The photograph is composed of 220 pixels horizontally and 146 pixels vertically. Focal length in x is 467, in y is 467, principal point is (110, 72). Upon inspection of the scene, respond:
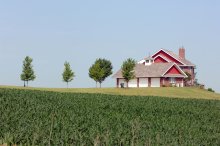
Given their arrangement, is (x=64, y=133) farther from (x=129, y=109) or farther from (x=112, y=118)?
(x=129, y=109)

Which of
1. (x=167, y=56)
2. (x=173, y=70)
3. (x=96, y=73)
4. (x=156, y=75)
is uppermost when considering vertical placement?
(x=167, y=56)

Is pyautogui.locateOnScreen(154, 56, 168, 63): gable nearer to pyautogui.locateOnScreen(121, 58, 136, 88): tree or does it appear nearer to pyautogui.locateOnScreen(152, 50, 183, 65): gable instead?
pyautogui.locateOnScreen(152, 50, 183, 65): gable

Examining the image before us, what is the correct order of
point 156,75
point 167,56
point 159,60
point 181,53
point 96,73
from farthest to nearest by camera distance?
point 181,53
point 167,56
point 159,60
point 96,73
point 156,75

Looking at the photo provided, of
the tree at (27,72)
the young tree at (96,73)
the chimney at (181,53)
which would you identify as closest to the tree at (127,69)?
the young tree at (96,73)

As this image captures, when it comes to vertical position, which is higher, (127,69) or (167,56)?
(167,56)

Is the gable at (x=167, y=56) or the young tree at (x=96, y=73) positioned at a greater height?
the gable at (x=167, y=56)

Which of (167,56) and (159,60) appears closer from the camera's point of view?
(159,60)

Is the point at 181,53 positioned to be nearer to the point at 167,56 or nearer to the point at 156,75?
the point at 167,56

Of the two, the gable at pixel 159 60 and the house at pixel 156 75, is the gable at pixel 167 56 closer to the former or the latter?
the gable at pixel 159 60

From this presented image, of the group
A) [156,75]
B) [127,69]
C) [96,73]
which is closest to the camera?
[127,69]

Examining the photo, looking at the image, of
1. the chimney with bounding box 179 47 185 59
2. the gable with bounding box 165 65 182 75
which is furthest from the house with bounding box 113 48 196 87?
the chimney with bounding box 179 47 185 59

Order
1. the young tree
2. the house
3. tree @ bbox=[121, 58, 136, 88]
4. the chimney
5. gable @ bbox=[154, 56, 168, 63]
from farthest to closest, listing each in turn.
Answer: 1. the chimney
2. gable @ bbox=[154, 56, 168, 63]
3. the house
4. the young tree
5. tree @ bbox=[121, 58, 136, 88]

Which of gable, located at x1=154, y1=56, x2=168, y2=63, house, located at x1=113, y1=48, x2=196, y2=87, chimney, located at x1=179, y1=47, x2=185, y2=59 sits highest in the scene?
chimney, located at x1=179, y1=47, x2=185, y2=59

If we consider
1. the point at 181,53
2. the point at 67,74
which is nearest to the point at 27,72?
the point at 67,74
